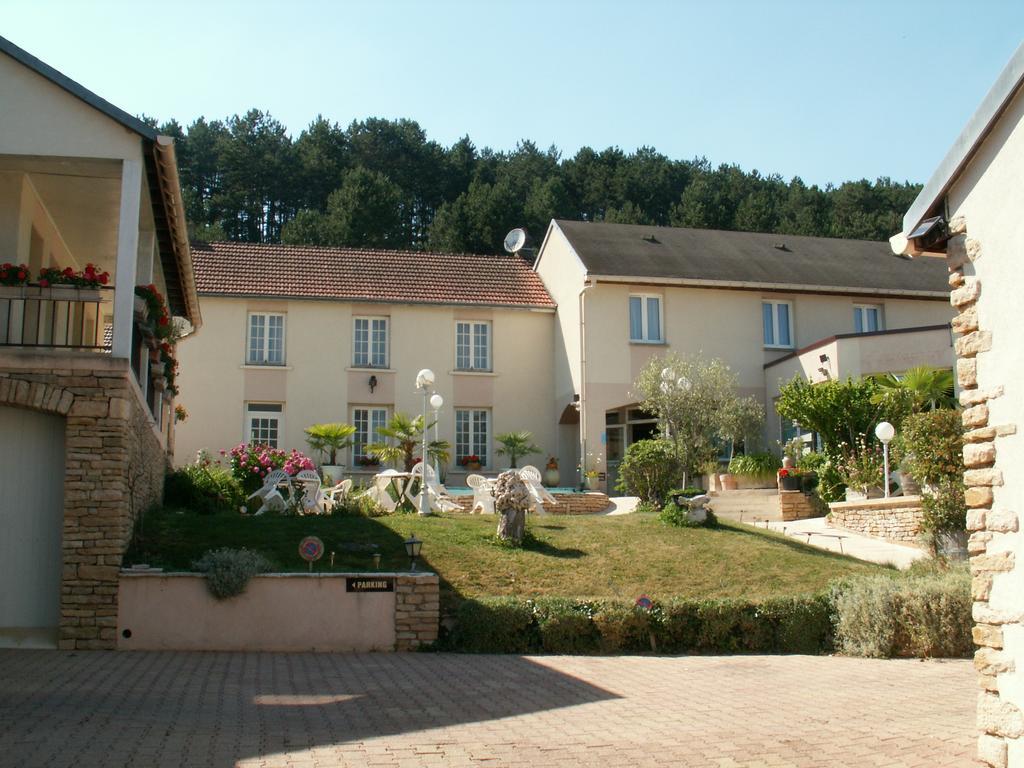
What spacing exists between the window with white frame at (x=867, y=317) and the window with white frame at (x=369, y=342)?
13.0m

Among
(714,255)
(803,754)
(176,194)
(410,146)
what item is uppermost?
(410,146)

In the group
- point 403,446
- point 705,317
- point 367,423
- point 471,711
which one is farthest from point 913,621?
point 367,423

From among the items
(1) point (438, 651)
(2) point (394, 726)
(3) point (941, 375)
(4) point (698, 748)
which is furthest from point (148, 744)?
(3) point (941, 375)

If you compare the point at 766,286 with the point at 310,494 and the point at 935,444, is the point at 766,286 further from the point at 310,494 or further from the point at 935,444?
the point at 310,494

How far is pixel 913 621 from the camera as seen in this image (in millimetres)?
12406

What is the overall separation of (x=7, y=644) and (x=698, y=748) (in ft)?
25.7

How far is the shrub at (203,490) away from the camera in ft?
58.4

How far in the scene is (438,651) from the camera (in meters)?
12.1

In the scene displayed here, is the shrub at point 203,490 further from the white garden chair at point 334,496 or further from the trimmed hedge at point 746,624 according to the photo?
the trimmed hedge at point 746,624

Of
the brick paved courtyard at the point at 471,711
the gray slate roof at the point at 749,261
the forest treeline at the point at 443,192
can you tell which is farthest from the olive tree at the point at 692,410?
the forest treeline at the point at 443,192

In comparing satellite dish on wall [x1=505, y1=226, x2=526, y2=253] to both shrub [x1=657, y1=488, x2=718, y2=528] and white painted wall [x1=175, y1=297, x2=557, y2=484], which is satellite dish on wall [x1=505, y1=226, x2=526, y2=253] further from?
shrub [x1=657, y1=488, x2=718, y2=528]

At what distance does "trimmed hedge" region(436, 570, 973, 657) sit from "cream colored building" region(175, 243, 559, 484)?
14070 millimetres

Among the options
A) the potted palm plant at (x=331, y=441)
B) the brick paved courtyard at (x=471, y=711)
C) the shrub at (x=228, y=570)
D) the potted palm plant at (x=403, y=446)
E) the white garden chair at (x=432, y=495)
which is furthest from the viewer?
the potted palm plant at (x=331, y=441)

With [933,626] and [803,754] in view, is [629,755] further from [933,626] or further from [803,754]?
[933,626]
